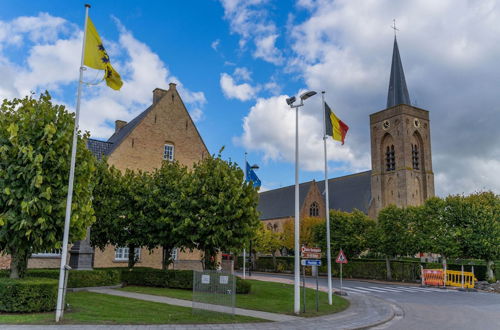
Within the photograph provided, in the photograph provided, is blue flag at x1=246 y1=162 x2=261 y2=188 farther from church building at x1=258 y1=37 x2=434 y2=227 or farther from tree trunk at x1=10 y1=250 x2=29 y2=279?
church building at x1=258 y1=37 x2=434 y2=227

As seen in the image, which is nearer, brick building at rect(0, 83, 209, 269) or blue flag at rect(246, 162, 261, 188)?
blue flag at rect(246, 162, 261, 188)

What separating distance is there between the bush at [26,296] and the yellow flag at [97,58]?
21.7 ft

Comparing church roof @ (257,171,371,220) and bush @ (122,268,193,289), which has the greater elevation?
church roof @ (257,171,371,220)

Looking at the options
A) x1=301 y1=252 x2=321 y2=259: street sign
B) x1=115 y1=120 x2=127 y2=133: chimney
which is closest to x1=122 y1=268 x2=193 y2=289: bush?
x1=301 y1=252 x2=321 y2=259: street sign

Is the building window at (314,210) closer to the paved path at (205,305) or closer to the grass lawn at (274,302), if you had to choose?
the grass lawn at (274,302)

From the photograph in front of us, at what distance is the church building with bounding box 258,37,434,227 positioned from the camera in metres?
70.0

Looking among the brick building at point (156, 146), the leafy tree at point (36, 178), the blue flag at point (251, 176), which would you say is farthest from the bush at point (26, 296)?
the blue flag at point (251, 176)

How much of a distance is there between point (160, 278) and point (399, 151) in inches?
2296

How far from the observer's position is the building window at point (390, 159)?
238 ft

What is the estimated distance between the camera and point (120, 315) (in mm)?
12555

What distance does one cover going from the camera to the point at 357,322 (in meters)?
13.9

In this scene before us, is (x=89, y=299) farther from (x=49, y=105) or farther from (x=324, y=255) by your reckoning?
(x=324, y=255)

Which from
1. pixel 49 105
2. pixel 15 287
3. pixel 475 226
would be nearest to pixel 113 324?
pixel 15 287

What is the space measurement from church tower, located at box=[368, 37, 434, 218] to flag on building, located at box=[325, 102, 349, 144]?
53.2m
